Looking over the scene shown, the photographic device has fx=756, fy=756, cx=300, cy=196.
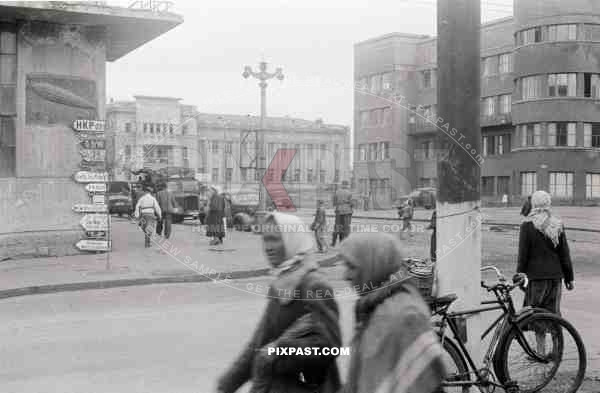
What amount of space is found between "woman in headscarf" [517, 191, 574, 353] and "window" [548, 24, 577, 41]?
153 feet

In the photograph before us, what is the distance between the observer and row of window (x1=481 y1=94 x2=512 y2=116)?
5500cm

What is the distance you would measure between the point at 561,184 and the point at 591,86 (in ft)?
22.3

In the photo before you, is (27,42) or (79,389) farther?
(27,42)

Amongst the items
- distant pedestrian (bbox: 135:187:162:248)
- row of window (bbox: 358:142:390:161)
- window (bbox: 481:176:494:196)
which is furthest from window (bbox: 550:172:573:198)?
row of window (bbox: 358:142:390:161)

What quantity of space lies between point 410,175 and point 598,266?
29.8ft

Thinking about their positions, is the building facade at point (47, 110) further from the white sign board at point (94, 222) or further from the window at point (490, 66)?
the window at point (490, 66)

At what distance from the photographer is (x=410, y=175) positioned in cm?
788

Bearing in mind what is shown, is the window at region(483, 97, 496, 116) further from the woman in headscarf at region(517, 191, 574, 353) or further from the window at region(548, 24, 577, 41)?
the woman in headscarf at region(517, 191, 574, 353)

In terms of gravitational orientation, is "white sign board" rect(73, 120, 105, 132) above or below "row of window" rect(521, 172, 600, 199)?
above

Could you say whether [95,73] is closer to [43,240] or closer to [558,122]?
[43,240]

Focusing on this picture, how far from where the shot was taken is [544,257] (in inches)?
273

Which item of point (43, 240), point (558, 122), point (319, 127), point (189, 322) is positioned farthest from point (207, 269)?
point (558, 122)

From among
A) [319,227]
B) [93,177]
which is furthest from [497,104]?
[93,177]

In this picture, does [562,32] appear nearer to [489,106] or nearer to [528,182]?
[489,106]
